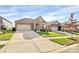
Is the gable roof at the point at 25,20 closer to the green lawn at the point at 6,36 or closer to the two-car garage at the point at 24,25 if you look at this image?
the two-car garage at the point at 24,25

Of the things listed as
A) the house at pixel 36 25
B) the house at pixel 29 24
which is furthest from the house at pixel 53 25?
the house at pixel 29 24

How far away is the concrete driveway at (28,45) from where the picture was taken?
396 cm

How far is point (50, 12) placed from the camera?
4.06 metres

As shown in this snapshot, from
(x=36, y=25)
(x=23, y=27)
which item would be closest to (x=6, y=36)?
(x=23, y=27)

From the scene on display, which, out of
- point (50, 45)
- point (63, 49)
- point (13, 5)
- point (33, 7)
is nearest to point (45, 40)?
point (50, 45)

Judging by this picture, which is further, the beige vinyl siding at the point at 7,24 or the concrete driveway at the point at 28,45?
the beige vinyl siding at the point at 7,24

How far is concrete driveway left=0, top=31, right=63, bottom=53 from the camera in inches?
156

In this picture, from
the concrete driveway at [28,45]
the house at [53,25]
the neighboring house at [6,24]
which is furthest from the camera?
the house at [53,25]

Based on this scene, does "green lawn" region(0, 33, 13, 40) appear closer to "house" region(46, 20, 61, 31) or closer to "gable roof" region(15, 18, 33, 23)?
"gable roof" region(15, 18, 33, 23)

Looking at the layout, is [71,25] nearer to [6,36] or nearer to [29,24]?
[29,24]

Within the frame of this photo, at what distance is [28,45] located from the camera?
4035mm

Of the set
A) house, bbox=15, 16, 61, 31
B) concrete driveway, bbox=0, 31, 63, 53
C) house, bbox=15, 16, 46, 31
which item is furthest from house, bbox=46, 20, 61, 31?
concrete driveway, bbox=0, 31, 63, 53

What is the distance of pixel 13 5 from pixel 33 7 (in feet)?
1.49
